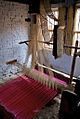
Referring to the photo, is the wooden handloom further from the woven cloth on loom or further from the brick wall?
the brick wall

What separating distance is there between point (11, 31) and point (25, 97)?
6.94 feet

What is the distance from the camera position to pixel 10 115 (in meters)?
1.67

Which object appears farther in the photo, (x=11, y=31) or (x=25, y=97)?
(x=11, y=31)

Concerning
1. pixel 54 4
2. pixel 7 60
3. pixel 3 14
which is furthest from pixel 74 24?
pixel 7 60

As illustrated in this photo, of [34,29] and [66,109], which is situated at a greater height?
[34,29]

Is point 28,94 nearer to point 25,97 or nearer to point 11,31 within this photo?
point 25,97

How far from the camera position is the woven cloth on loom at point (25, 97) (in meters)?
2.12

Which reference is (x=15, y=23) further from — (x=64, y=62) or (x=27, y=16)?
(x=64, y=62)

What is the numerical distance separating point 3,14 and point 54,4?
1575 mm

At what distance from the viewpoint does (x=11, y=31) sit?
11.5 ft

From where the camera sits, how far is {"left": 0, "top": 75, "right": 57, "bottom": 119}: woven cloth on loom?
2119mm

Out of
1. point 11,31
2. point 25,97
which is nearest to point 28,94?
point 25,97

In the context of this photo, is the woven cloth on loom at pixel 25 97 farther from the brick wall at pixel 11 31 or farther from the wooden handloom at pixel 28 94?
the brick wall at pixel 11 31

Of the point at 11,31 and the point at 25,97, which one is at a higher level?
the point at 11,31
